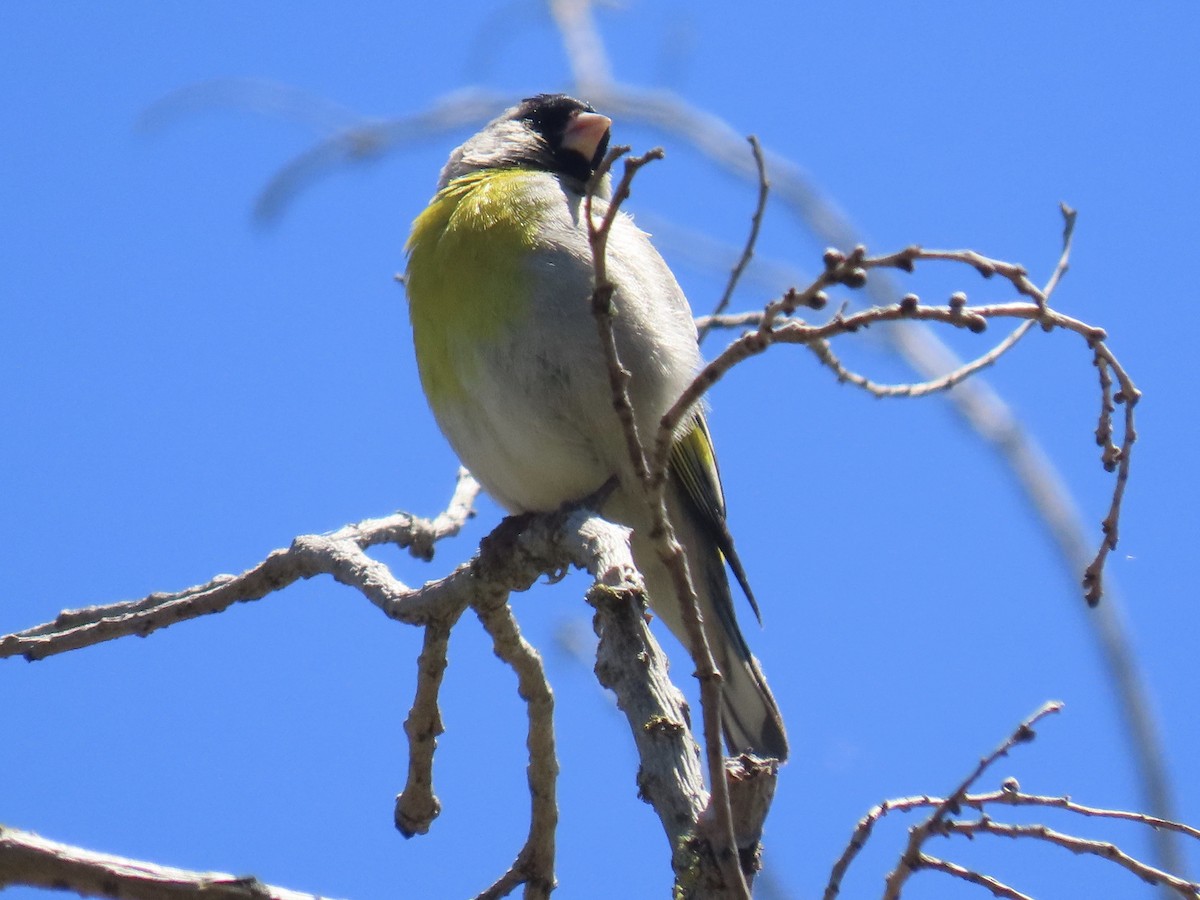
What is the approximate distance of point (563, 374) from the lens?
354 cm

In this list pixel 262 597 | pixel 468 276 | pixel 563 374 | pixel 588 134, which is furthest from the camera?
pixel 588 134

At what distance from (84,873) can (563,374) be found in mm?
1955

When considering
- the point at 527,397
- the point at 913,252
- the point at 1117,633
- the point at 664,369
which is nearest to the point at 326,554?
the point at 527,397

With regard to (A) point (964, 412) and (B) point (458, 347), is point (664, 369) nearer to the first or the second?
(B) point (458, 347)

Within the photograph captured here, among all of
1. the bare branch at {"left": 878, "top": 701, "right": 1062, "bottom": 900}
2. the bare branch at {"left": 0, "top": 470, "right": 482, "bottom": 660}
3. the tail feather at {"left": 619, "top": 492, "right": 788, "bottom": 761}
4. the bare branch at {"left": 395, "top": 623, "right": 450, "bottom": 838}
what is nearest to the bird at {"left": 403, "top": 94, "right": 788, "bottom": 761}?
the tail feather at {"left": 619, "top": 492, "right": 788, "bottom": 761}

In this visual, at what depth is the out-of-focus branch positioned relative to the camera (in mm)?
1879

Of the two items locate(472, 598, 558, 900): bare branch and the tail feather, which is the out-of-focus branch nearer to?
locate(472, 598, 558, 900): bare branch

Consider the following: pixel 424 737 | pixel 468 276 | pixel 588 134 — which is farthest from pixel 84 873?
pixel 588 134

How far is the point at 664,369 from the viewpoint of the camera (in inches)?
144

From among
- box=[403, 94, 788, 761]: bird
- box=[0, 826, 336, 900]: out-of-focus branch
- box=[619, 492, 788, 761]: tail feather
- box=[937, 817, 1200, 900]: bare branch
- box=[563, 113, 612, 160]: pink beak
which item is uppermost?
box=[563, 113, 612, 160]: pink beak

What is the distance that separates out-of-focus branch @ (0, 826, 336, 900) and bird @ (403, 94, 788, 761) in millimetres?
1741

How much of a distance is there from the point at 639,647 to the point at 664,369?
166 centimetres

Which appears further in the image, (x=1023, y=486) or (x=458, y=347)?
(x=1023, y=486)

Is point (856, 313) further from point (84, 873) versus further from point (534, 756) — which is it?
point (534, 756)
